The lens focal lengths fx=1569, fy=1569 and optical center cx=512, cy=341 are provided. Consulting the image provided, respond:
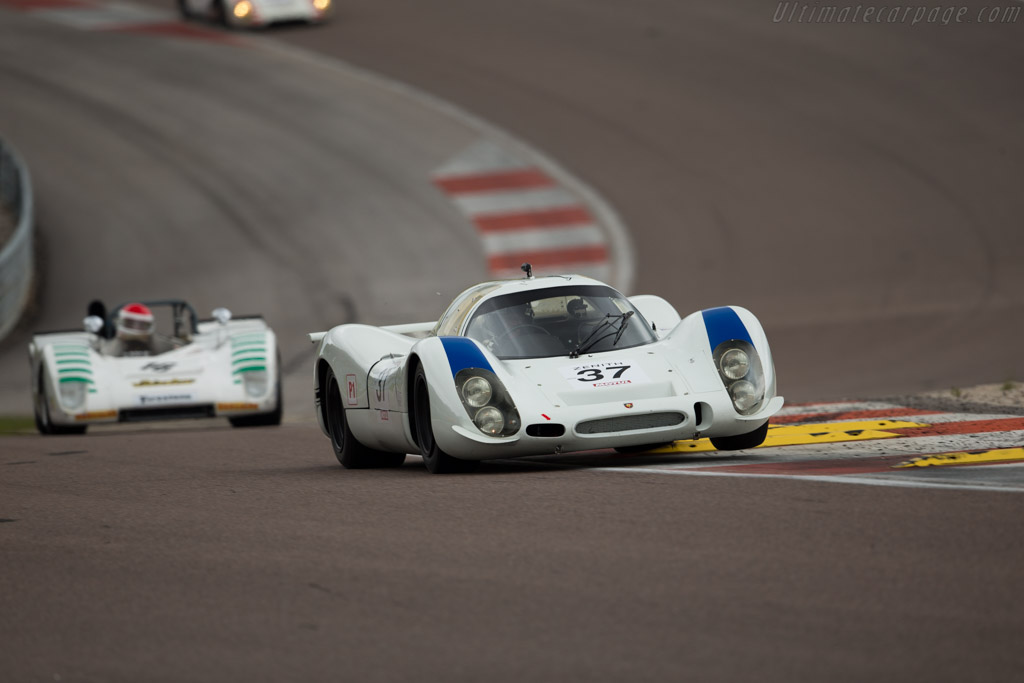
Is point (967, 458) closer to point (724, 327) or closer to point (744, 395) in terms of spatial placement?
point (744, 395)

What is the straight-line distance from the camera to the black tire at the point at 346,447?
9492mm

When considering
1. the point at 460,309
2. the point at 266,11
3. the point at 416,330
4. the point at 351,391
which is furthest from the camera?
the point at 266,11

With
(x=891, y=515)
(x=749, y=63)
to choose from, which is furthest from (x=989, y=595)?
(x=749, y=63)

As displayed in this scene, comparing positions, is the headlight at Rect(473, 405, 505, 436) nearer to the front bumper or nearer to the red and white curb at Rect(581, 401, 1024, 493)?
the front bumper

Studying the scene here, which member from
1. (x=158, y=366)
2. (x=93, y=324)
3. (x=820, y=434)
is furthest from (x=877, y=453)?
(x=93, y=324)

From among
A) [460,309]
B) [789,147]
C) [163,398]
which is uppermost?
[789,147]

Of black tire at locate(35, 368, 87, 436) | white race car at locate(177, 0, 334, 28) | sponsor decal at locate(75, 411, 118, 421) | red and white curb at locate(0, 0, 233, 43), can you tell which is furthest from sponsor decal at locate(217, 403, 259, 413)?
red and white curb at locate(0, 0, 233, 43)

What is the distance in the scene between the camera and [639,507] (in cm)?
662

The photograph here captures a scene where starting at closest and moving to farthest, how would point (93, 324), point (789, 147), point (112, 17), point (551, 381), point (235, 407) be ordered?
point (551, 381), point (235, 407), point (93, 324), point (789, 147), point (112, 17)

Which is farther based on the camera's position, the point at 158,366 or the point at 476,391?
the point at 158,366

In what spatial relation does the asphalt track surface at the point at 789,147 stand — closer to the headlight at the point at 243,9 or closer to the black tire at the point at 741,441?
the headlight at the point at 243,9

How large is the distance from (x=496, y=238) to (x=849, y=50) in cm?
968

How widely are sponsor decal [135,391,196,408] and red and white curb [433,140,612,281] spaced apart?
7.41 metres

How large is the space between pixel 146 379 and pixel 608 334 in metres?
6.37
